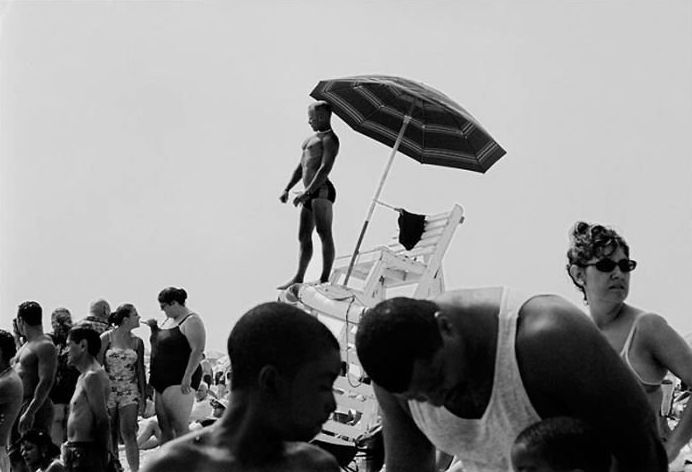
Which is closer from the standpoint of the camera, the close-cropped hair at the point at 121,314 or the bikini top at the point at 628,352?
the bikini top at the point at 628,352

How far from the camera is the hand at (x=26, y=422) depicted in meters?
8.56

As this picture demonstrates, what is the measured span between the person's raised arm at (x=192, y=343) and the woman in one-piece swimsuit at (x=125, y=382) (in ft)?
1.48

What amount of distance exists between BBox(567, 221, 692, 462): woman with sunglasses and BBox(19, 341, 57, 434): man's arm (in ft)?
16.9

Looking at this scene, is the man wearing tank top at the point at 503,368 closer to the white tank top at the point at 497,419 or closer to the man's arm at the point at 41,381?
the white tank top at the point at 497,419

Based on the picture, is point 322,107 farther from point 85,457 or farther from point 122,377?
point 85,457

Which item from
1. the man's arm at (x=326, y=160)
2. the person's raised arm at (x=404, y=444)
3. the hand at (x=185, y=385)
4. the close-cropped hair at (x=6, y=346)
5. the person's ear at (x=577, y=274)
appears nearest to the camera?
the person's raised arm at (x=404, y=444)

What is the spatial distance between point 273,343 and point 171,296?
6954mm

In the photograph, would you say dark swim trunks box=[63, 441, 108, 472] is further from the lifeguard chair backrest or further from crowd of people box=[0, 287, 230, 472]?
the lifeguard chair backrest

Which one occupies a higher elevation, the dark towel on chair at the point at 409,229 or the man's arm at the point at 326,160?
the man's arm at the point at 326,160

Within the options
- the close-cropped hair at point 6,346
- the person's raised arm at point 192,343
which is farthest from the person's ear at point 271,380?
the person's raised arm at point 192,343

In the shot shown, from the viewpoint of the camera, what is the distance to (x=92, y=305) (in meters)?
11.7

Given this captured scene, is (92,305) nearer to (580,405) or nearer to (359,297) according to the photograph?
(359,297)

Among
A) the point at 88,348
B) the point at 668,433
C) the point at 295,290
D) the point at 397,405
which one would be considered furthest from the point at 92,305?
the point at 397,405

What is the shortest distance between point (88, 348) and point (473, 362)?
553 cm
